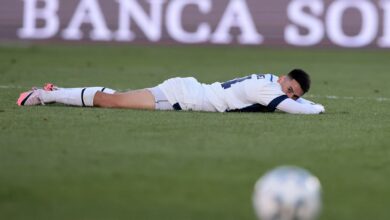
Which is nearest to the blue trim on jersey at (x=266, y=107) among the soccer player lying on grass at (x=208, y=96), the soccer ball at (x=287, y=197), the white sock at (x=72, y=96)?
the soccer player lying on grass at (x=208, y=96)

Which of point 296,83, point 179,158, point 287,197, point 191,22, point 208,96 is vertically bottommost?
point 179,158

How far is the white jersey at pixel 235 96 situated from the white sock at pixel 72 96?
861 millimetres

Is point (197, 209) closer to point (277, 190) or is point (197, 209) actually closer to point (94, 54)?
point (277, 190)

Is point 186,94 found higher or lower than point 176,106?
higher

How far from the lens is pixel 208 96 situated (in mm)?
11164

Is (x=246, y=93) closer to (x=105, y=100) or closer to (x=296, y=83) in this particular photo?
(x=296, y=83)

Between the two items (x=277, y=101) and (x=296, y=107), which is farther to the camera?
(x=296, y=107)

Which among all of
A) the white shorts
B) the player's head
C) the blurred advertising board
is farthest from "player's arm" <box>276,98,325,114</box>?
the blurred advertising board

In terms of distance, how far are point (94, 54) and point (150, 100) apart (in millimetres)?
12344

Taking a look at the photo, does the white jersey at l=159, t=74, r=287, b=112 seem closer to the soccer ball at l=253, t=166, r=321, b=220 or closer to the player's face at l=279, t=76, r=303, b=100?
the player's face at l=279, t=76, r=303, b=100

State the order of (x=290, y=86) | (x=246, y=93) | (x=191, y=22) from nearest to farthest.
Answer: (x=290, y=86) < (x=246, y=93) < (x=191, y=22)

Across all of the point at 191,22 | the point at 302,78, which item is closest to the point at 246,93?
the point at 302,78

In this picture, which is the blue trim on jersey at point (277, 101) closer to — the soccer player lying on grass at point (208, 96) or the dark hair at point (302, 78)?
the soccer player lying on grass at point (208, 96)

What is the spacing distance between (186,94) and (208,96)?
244 millimetres
